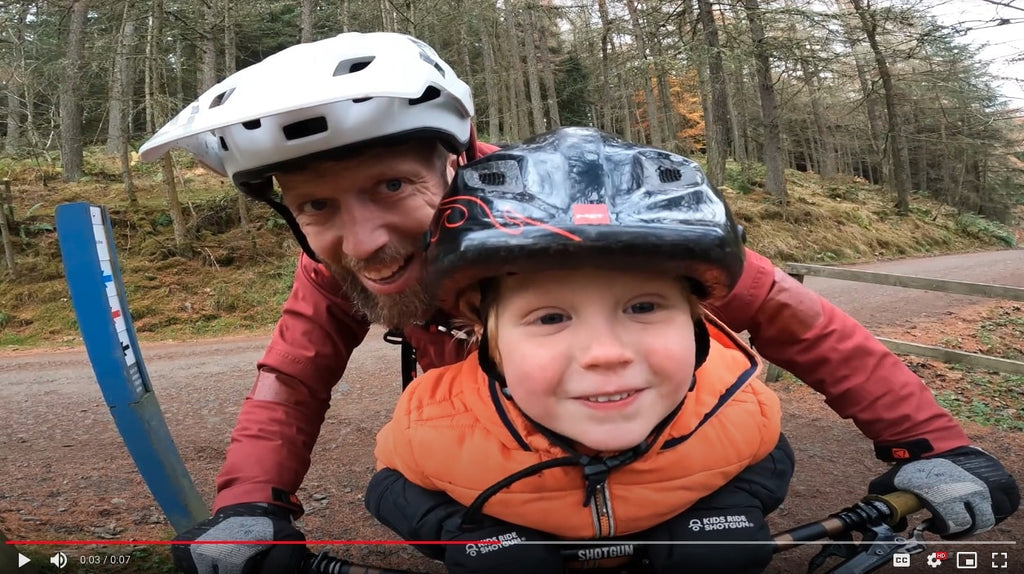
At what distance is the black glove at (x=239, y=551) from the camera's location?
1.65 m

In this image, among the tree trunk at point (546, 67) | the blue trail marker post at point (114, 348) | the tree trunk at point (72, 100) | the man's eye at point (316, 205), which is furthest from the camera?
the tree trunk at point (546, 67)

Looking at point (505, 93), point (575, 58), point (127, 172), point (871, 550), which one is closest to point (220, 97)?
point (871, 550)

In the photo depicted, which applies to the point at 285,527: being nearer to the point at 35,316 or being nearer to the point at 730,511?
the point at 730,511

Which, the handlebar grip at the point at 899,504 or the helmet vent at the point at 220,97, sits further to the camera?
the helmet vent at the point at 220,97

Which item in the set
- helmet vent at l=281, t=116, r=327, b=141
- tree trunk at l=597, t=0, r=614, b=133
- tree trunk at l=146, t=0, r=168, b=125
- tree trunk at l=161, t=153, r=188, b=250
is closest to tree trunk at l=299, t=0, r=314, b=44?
tree trunk at l=146, t=0, r=168, b=125

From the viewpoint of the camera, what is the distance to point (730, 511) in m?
1.57

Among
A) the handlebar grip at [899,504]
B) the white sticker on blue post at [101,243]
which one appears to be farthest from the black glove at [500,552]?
the white sticker on blue post at [101,243]

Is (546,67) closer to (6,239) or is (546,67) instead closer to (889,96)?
(889,96)

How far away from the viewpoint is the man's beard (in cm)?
204

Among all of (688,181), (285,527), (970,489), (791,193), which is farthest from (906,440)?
(791,193)

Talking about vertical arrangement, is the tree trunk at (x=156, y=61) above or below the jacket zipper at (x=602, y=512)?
above

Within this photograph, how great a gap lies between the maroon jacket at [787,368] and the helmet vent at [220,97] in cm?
74

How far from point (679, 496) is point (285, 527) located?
116 cm
